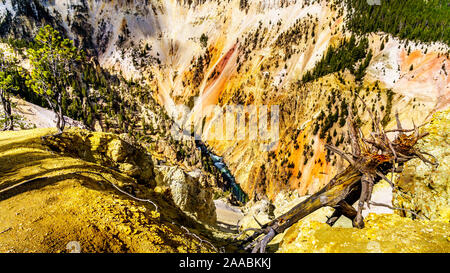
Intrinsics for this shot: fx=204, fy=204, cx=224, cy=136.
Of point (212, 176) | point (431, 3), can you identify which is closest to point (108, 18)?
point (212, 176)

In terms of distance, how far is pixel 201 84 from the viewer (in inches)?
2606

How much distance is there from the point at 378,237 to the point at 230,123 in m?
49.2

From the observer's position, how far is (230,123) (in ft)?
168

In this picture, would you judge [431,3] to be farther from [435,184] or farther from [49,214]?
[49,214]

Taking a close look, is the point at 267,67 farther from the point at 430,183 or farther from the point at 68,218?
the point at 68,218

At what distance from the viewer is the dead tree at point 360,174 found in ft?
8.30

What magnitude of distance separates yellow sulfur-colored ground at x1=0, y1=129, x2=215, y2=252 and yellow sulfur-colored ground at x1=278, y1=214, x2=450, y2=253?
2.16m

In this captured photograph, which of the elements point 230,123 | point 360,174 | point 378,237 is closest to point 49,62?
point 360,174

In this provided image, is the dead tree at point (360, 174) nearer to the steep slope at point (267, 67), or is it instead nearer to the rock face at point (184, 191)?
the rock face at point (184, 191)

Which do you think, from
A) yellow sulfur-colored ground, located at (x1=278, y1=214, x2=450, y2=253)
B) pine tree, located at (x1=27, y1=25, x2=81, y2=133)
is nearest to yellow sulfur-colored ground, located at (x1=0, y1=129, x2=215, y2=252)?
yellow sulfur-colored ground, located at (x1=278, y1=214, x2=450, y2=253)

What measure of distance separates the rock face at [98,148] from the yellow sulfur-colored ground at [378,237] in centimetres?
689

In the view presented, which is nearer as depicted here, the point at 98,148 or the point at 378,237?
the point at 378,237
